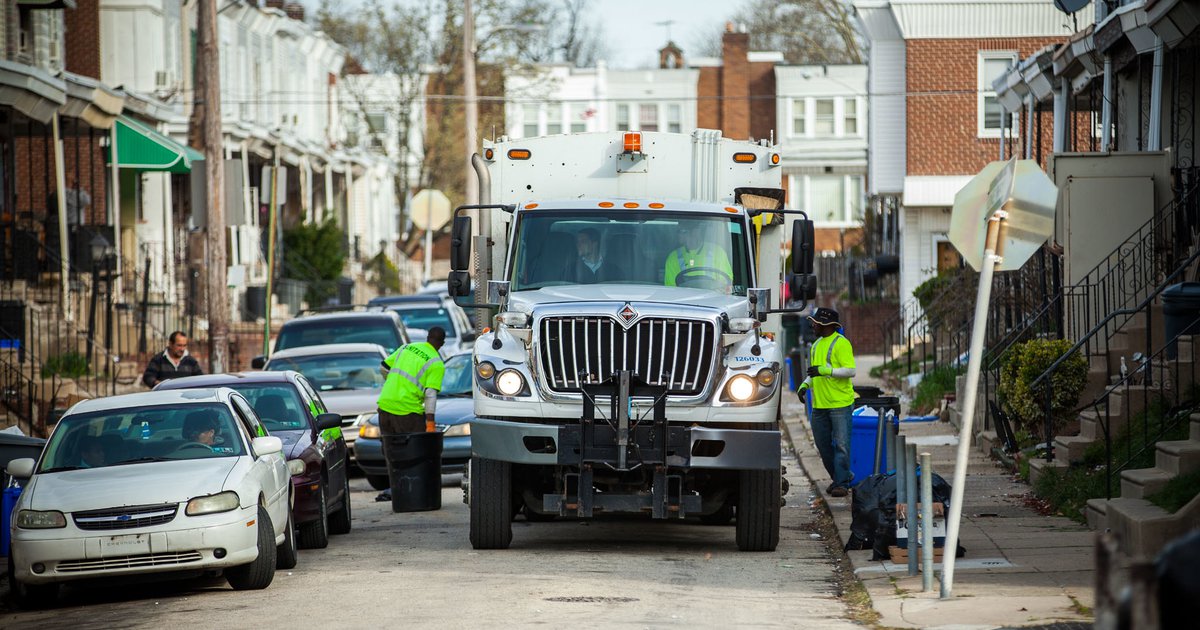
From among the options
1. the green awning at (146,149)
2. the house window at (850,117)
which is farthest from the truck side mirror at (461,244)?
the house window at (850,117)

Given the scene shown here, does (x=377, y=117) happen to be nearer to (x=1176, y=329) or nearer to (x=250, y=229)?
(x=250, y=229)

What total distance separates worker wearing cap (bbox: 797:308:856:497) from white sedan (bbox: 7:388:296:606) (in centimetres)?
514

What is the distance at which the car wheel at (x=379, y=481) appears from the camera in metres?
17.8

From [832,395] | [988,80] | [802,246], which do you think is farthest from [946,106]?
[802,246]

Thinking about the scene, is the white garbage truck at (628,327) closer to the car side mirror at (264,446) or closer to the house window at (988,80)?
the car side mirror at (264,446)

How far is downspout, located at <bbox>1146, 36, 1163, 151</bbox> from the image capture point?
16.4 meters

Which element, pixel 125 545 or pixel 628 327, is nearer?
pixel 125 545

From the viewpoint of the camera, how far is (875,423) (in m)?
14.3

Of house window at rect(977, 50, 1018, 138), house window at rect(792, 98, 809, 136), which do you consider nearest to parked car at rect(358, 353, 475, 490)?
house window at rect(977, 50, 1018, 138)

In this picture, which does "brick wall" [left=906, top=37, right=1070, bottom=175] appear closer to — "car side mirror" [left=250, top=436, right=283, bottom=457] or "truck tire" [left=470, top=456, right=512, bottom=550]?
"truck tire" [left=470, top=456, right=512, bottom=550]

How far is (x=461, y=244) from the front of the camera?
12.5 metres

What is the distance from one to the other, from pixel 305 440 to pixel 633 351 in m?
3.33

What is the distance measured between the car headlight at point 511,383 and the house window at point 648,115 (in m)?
47.2

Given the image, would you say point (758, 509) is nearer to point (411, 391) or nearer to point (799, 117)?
point (411, 391)
